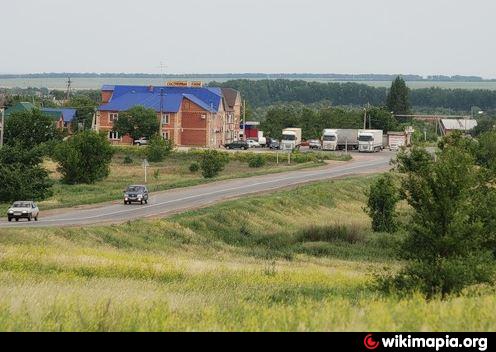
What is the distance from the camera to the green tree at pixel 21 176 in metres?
56.5

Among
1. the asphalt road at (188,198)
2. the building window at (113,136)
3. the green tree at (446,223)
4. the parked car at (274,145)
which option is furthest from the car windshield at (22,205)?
the parked car at (274,145)

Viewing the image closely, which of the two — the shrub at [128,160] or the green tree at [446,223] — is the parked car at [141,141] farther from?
the green tree at [446,223]

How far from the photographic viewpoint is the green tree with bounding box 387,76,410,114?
192m

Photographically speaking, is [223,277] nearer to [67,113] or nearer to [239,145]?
[239,145]

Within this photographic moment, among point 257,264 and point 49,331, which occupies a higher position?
point 49,331

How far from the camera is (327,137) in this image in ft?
411

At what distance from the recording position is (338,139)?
414ft

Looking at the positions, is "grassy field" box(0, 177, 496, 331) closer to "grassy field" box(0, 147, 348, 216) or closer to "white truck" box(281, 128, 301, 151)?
"grassy field" box(0, 147, 348, 216)

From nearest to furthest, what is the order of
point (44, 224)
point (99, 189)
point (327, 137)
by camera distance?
1. point (44, 224)
2. point (99, 189)
3. point (327, 137)

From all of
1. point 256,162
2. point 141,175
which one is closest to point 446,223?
point 141,175

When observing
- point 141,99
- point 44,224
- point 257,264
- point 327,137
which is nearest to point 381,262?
point 257,264

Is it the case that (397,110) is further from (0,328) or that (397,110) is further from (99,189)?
(0,328)

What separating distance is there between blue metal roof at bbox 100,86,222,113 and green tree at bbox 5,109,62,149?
2604cm

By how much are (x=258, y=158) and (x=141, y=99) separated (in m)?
39.3
